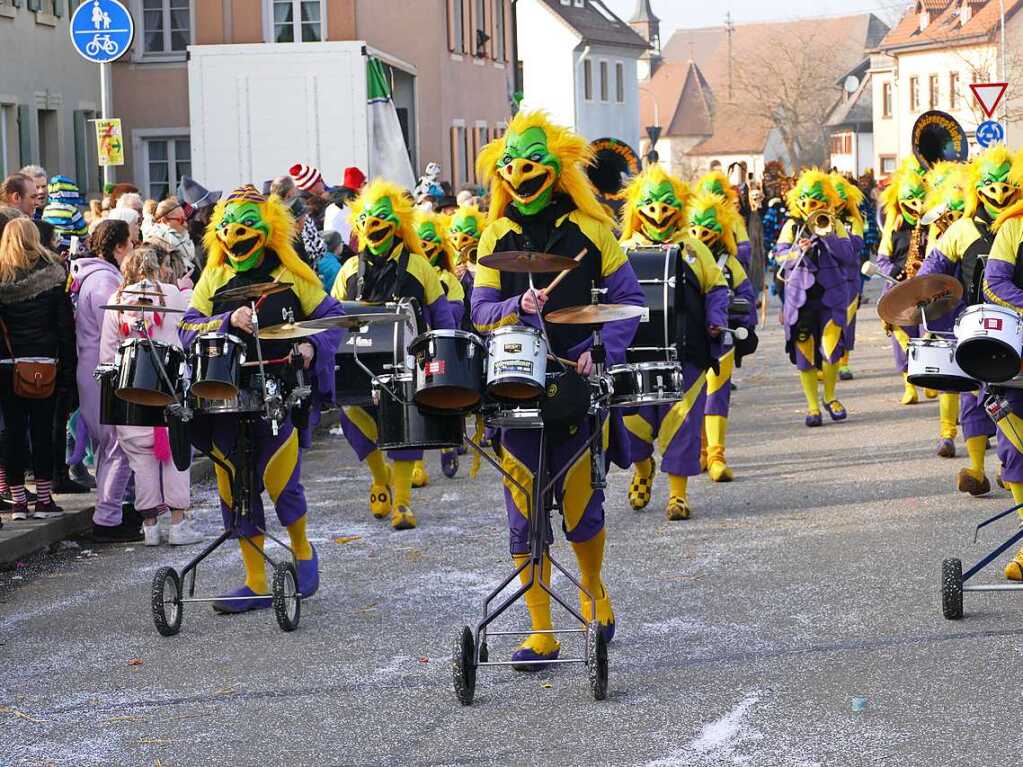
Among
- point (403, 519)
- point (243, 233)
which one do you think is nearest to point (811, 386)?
point (403, 519)

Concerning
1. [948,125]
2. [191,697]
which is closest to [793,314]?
[948,125]

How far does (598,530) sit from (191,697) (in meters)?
1.78

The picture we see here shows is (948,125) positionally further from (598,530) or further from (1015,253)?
(598,530)

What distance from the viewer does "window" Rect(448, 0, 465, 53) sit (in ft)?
129

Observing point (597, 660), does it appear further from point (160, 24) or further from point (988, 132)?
point (160, 24)

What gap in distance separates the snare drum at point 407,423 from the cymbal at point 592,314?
0.56 metres

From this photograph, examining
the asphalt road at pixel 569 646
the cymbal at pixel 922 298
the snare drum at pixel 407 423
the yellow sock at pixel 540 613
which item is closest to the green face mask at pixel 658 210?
the asphalt road at pixel 569 646

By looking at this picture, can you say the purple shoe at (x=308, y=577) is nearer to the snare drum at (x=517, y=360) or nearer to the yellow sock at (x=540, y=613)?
the yellow sock at (x=540, y=613)

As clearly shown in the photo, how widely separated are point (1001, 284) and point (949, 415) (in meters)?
5.19

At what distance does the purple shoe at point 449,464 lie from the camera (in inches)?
516

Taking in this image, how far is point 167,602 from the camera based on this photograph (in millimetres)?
8414

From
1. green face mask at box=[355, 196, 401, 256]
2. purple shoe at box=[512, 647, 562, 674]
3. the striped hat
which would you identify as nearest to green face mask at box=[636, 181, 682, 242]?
green face mask at box=[355, 196, 401, 256]

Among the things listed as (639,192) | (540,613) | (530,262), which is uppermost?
A: (639,192)

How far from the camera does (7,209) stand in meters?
11.0
